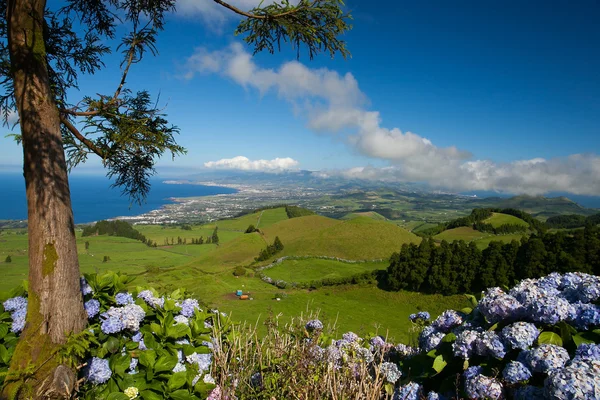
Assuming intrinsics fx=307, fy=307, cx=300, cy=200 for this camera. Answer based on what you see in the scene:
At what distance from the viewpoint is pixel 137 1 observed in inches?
190

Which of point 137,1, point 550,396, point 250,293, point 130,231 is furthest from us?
point 130,231

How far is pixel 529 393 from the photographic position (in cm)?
186

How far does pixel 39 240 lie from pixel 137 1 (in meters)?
3.96

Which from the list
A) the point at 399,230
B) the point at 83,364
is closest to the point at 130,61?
the point at 83,364

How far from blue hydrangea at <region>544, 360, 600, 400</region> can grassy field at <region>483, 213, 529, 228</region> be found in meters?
90.6

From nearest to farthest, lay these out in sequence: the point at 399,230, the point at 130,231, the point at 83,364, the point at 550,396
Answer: the point at 550,396 < the point at 83,364 < the point at 399,230 < the point at 130,231

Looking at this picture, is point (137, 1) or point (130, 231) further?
point (130, 231)

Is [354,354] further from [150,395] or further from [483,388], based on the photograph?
[150,395]

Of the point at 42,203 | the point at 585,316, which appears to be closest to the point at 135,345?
the point at 42,203

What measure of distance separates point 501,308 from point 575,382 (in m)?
0.79

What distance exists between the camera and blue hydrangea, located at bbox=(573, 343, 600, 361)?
6.13ft

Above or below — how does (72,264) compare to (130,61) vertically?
below

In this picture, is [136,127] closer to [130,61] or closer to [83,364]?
[130,61]

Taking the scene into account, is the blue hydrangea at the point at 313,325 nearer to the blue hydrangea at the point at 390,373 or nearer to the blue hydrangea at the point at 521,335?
the blue hydrangea at the point at 390,373
